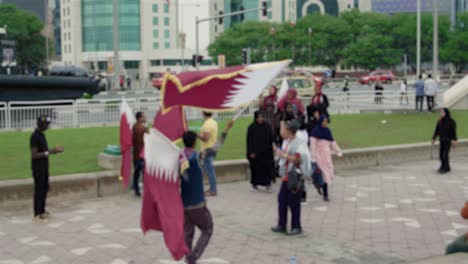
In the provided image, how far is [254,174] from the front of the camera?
45.2ft

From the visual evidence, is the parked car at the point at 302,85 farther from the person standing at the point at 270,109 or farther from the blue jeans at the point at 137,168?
the blue jeans at the point at 137,168

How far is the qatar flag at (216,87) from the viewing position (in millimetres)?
7855

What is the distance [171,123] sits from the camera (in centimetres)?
785

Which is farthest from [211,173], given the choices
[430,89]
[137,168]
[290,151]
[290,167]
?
[430,89]

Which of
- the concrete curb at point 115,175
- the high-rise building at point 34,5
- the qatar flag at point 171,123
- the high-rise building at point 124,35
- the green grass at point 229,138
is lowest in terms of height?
the concrete curb at point 115,175

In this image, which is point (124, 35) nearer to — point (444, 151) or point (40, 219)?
point (444, 151)

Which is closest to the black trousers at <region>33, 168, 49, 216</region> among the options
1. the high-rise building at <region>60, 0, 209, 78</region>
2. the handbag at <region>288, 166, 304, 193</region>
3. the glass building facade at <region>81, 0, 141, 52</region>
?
the handbag at <region>288, 166, 304, 193</region>

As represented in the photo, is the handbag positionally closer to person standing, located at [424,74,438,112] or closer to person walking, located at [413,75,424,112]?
person standing, located at [424,74,438,112]

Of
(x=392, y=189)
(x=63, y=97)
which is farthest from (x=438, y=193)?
(x=63, y=97)

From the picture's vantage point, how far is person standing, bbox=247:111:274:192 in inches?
536

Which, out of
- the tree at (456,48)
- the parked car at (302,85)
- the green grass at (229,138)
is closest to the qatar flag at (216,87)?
the green grass at (229,138)

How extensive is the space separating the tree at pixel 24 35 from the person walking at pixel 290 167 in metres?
78.5

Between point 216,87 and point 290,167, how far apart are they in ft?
7.10

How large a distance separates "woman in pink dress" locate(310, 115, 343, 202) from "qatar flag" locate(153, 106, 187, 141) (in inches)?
205
